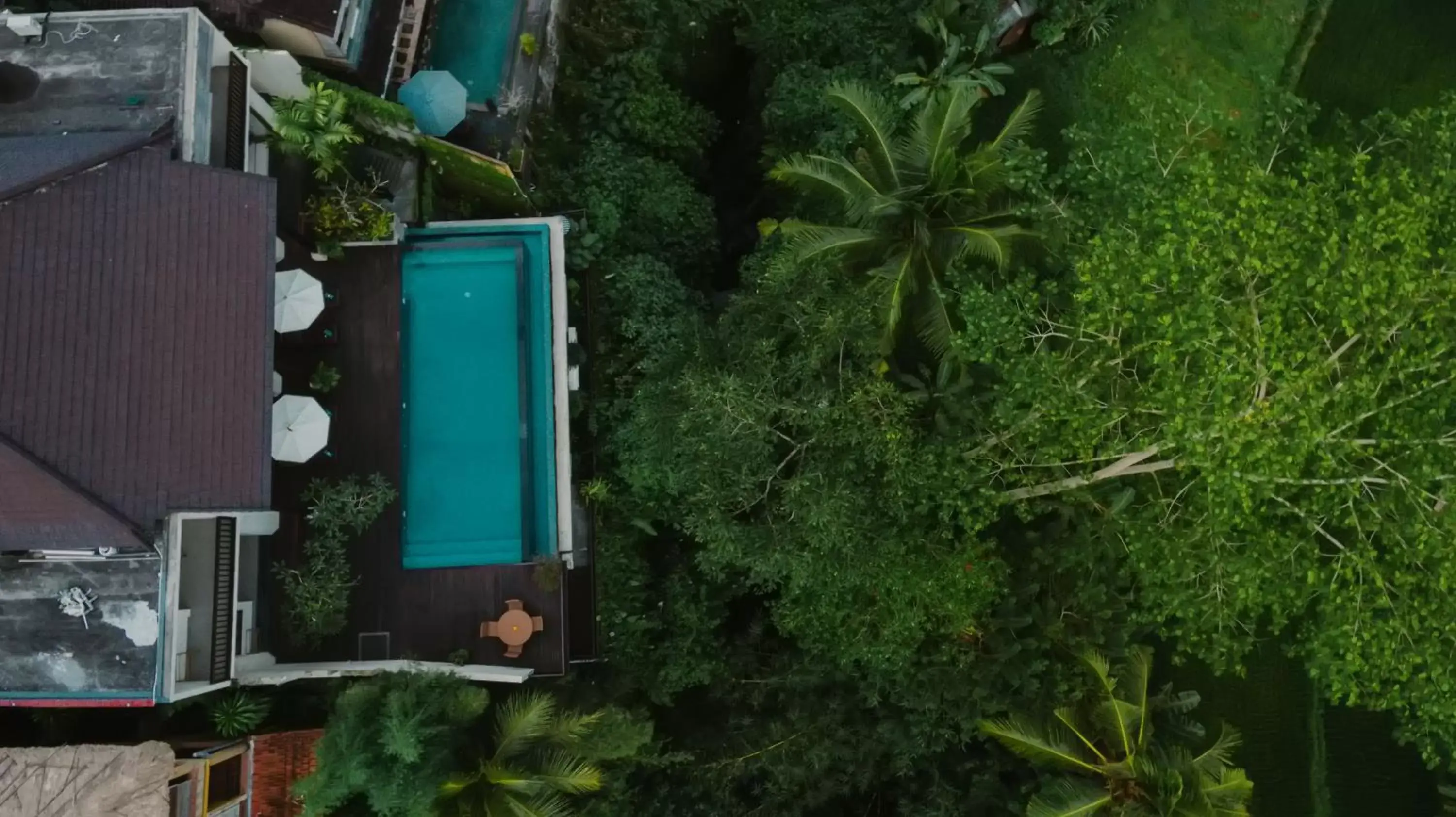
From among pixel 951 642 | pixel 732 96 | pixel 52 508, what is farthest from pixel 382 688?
pixel 732 96

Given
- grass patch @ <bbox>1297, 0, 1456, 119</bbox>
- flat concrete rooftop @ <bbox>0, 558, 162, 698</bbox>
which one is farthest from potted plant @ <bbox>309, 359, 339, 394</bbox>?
grass patch @ <bbox>1297, 0, 1456, 119</bbox>

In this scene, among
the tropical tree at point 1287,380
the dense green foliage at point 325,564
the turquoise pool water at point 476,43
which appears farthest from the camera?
the turquoise pool water at point 476,43

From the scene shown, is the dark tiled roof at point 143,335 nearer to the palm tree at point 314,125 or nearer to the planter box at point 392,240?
the palm tree at point 314,125

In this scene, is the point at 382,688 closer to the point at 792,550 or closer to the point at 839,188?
the point at 792,550

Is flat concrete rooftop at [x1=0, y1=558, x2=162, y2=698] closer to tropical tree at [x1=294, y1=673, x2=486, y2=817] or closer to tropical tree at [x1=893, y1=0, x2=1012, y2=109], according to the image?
tropical tree at [x1=294, y1=673, x2=486, y2=817]

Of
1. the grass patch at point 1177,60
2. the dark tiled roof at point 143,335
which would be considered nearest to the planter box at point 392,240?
the dark tiled roof at point 143,335

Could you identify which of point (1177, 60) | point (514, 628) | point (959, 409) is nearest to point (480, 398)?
point (514, 628)
